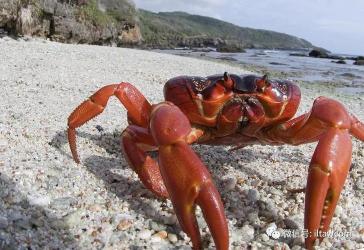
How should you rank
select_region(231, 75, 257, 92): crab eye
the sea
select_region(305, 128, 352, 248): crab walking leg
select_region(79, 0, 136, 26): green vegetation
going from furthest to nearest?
select_region(79, 0, 136, 26): green vegetation < the sea < select_region(231, 75, 257, 92): crab eye < select_region(305, 128, 352, 248): crab walking leg

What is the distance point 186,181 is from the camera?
212cm

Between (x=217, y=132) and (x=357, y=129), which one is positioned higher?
(x=357, y=129)

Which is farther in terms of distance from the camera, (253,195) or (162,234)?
(253,195)

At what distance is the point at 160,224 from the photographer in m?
2.87

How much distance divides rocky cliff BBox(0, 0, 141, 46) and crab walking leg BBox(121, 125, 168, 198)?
80.9ft

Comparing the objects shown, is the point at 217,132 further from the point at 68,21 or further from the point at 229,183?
the point at 68,21

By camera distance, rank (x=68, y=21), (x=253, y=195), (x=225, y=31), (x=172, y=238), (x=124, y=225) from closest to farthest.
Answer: (x=172, y=238) → (x=124, y=225) → (x=253, y=195) → (x=68, y=21) → (x=225, y=31)

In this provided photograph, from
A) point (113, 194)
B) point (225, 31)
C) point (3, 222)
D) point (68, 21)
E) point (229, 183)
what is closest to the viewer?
point (3, 222)

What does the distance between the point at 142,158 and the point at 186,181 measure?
113 centimetres

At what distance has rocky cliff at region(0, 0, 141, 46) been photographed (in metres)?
26.5

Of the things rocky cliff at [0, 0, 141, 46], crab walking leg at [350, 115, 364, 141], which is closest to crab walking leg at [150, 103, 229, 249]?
crab walking leg at [350, 115, 364, 141]

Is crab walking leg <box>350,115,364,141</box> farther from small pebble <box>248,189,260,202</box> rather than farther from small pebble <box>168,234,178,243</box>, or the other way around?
small pebble <box>168,234,178,243</box>

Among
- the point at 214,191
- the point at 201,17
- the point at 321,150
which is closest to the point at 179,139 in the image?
the point at 214,191

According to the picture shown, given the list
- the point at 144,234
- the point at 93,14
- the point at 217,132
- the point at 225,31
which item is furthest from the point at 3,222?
the point at 225,31
